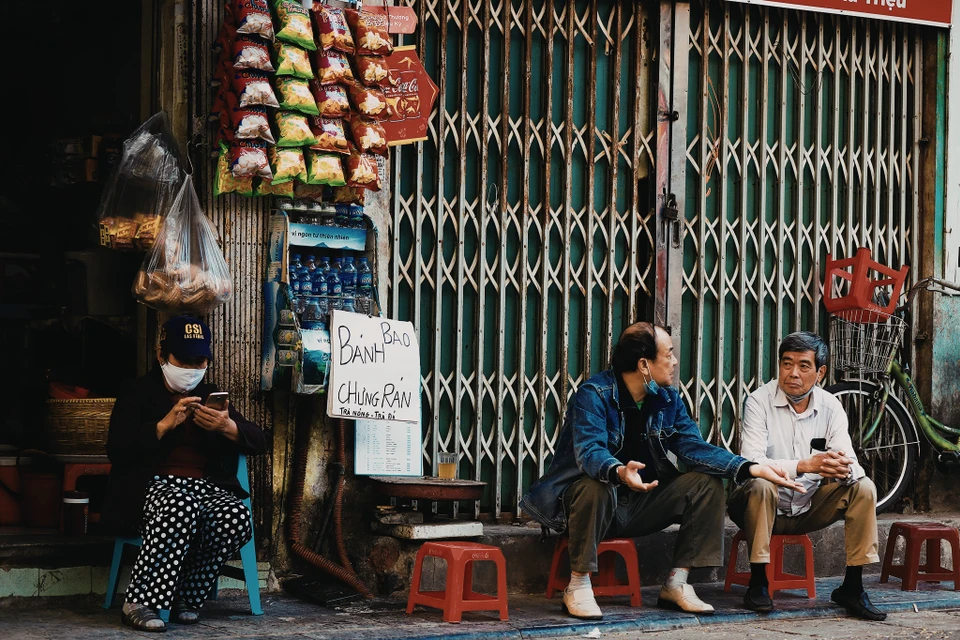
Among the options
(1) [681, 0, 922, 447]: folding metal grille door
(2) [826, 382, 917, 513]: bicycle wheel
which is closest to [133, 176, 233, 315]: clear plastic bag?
(1) [681, 0, 922, 447]: folding metal grille door

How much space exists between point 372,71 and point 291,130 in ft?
1.81

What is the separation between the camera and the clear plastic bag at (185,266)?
5.85 meters

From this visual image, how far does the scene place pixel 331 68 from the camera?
6090 millimetres

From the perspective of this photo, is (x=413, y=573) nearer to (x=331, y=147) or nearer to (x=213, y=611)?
(x=213, y=611)

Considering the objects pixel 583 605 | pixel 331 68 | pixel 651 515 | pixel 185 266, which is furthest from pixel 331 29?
pixel 583 605

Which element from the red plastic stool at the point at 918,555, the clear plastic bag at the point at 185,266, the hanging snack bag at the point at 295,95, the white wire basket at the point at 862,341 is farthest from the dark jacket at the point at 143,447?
the white wire basket at the point at 862,341

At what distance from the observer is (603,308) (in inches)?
296

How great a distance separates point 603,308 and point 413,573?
2165 mm

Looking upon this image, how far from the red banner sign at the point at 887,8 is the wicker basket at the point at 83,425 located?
425cm

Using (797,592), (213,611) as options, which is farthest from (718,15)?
(213,611)

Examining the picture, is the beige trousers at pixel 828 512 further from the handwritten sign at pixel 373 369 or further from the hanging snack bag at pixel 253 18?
the hanging snack bag at pixel 253 18

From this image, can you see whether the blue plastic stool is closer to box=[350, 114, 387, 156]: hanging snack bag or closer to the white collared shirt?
box=[350, 114, 387, 156]: hanging snack bag

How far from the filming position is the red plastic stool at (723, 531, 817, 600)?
651 centimetres

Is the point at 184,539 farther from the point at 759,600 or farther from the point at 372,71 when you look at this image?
the point at 759,600
